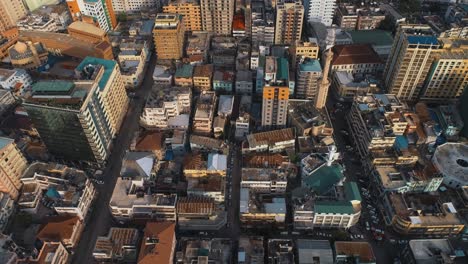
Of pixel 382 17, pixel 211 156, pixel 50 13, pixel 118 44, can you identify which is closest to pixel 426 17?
pixel 382 17

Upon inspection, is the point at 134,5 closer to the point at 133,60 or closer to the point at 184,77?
the point at 133,60

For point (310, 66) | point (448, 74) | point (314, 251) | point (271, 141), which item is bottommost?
point (314, 251)

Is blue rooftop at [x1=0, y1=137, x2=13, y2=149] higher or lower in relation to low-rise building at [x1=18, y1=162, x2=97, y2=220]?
higher

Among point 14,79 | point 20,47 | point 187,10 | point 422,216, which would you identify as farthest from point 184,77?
point 422,216

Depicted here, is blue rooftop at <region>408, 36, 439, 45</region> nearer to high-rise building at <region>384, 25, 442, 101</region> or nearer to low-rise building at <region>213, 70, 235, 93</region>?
high-rise building at <region>384, 25, 442, 101</region>

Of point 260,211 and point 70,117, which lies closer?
point 260,211

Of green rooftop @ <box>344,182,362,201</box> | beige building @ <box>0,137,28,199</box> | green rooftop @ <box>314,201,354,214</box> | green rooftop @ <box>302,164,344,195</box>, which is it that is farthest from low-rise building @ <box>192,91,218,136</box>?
beige building @ <box>0,137,28,199</box>
